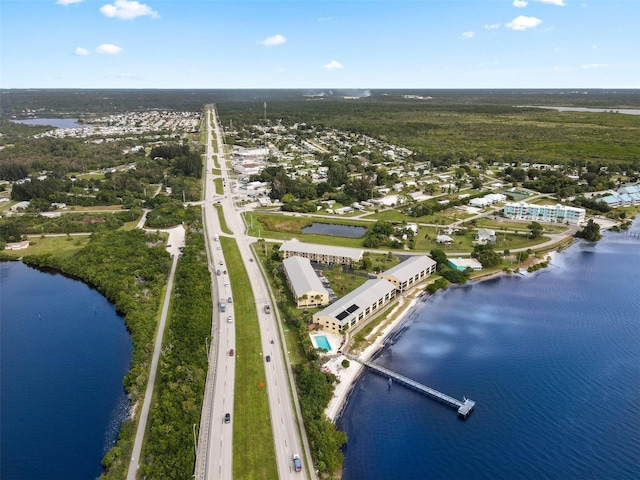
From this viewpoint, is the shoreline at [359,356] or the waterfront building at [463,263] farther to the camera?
the waterfront building at [463,263]

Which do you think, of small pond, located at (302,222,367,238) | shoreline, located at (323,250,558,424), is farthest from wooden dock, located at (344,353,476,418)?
small pond, located at (302,222,367,238)

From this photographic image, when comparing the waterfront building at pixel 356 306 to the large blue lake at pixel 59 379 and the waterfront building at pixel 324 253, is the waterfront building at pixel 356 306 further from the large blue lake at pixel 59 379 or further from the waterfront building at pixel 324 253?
the large blue lake at pixel 59 379

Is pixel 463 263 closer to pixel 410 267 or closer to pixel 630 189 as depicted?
pixel 410 267

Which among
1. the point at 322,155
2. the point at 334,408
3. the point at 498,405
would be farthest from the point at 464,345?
the point at 322,155

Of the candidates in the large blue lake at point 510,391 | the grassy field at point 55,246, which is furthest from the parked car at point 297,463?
the grassy field at point 55,246

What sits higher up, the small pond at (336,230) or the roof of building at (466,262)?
the small pond at (336,230)

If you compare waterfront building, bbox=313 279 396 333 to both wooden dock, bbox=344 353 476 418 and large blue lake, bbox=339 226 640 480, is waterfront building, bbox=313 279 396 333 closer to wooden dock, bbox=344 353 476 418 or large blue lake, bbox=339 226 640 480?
wooden dock, bbox=344 353 476 418
